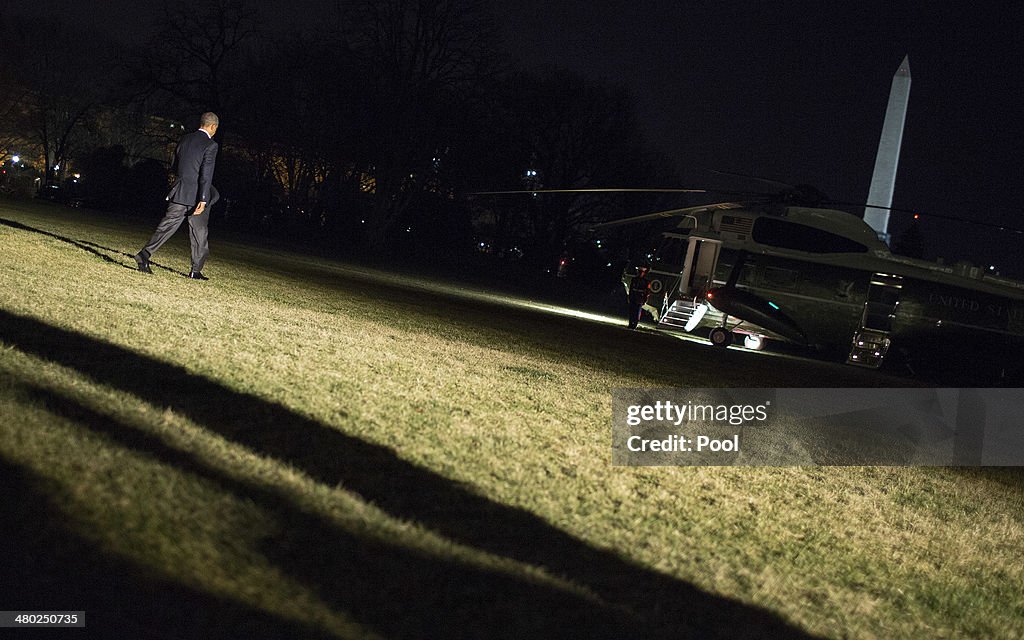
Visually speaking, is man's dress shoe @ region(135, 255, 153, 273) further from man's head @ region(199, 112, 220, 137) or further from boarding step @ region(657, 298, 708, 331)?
boarding step @ region(657, 298, 708, 331)

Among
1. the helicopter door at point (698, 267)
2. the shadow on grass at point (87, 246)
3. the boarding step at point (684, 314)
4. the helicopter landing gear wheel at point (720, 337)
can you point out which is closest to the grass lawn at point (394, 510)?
the shadow on grass at point (87, 246)

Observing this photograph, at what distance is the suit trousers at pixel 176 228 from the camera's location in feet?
41.4

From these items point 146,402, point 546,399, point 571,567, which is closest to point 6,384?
point 146,402

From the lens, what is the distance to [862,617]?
4703 millimetres

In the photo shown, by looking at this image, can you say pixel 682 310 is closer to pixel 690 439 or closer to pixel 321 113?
pixel 690 439

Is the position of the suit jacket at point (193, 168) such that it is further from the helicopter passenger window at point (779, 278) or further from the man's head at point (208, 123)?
the helicopter passenger window at point (779, 278)

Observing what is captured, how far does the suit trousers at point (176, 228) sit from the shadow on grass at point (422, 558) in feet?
20.9

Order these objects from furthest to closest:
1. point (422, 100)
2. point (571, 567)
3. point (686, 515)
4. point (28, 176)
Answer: point (422, 100), point (28, 176), point (686, 515), point (571, 567)

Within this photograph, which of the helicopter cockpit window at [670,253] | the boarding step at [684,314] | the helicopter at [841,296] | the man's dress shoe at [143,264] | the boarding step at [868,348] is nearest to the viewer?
the man's dress shoe at [143,264]

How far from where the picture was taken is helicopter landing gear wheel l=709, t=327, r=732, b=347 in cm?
2153

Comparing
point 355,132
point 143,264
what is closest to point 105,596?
point 143,264

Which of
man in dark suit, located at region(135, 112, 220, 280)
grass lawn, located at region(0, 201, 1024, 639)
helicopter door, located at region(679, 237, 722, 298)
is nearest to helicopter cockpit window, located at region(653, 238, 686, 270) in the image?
helicopter door, located at region(679, 237, 722, 298)

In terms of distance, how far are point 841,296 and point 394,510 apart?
18.5m

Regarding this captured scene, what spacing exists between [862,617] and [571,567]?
1653 millimetres
